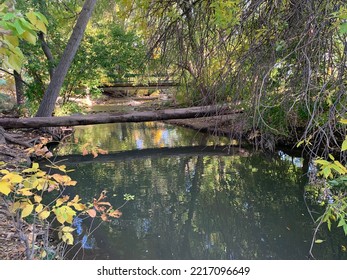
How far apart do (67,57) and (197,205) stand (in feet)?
16.1

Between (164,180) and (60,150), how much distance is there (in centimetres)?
334

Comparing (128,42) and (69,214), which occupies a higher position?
(128,42)

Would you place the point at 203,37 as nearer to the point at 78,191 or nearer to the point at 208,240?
the point at 208,240

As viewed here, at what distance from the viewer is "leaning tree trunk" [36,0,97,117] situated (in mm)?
7465

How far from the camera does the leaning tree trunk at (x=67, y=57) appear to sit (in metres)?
7.46

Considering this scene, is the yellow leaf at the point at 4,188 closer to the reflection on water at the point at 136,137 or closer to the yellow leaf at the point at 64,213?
the yellow leaf at the point at 64,213

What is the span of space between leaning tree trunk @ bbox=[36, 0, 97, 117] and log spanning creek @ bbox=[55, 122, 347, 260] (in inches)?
42.1

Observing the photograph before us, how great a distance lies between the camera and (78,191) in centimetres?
508

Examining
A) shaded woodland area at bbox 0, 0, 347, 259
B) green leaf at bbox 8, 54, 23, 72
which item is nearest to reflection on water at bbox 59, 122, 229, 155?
shaded woodland area at bbox 0, 0, 347, 259

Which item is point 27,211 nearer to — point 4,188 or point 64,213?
point 64,213

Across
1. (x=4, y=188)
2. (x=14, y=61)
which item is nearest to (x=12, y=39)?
(x=14, y=61)

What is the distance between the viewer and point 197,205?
4570 mm

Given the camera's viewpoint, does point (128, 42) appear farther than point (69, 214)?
Yes
